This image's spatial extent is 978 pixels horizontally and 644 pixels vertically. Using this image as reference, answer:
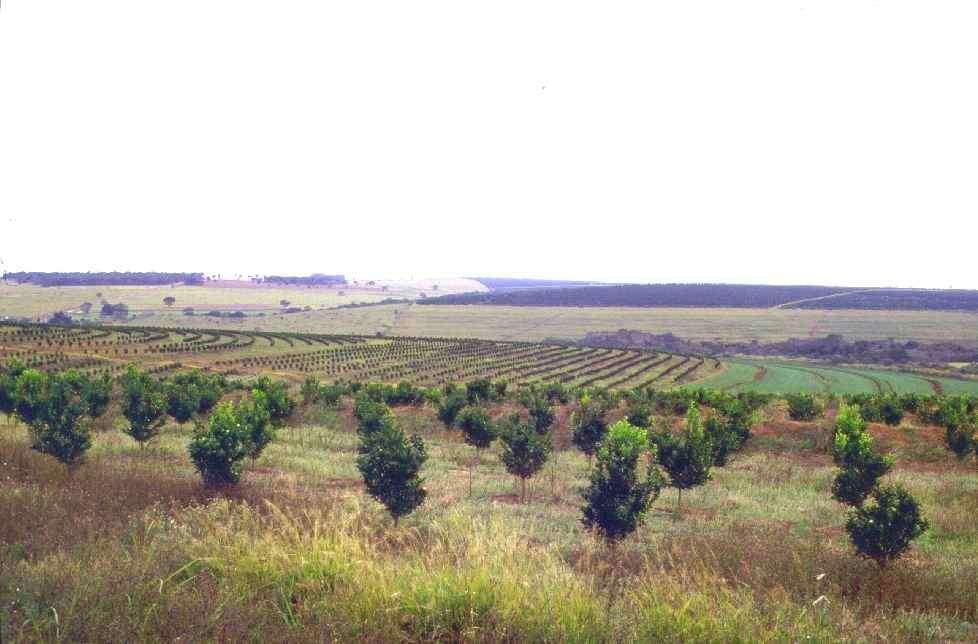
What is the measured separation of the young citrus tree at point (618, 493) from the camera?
13.6 m

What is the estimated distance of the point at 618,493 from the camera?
45.9 ft

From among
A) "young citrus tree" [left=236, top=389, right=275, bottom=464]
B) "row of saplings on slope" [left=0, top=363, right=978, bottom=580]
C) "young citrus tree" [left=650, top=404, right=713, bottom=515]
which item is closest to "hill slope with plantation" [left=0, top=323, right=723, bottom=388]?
"row of saplings on slope" [left=0, top=363, right=978, bottom=580]

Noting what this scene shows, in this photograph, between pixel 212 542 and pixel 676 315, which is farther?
pixel 676 315

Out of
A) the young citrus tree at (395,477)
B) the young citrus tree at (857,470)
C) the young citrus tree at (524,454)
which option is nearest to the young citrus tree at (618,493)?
the young citrus tree at (395,477)

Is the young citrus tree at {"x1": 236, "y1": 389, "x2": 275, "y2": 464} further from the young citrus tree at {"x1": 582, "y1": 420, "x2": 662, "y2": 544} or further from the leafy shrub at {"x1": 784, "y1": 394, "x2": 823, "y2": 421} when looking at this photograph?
the leafy shrub at {"x1": 784, "y1": 394, "x2": 823, "y2": 421}

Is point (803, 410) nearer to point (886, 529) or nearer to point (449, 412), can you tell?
point (449, 412)

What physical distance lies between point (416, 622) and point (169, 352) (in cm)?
9598

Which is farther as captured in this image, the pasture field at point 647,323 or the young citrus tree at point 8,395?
the pasture field at point 647,323

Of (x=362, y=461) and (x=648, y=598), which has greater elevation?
(x=648, y=598)

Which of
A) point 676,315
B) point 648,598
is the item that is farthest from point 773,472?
point 676,315

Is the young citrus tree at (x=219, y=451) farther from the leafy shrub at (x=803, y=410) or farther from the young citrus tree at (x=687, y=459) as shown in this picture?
the leafy shrub at (x=803, y=410)

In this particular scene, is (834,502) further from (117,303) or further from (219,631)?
(117,303)

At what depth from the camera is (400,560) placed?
5879mm

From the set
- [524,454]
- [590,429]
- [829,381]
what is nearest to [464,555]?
[524,454]
